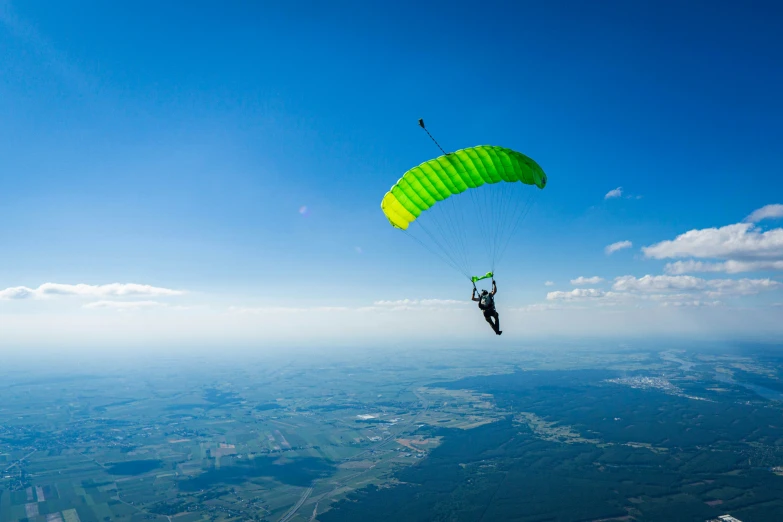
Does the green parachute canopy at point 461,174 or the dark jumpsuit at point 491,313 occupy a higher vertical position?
the green parachute canopy at point 461,174

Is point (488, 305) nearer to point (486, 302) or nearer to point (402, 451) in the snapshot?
point (486, 302)

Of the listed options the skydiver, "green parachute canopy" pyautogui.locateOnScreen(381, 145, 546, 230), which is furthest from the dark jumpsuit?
"green parachute canopy" pyautogui.locateOnScreen(381, 145, 546, 230)

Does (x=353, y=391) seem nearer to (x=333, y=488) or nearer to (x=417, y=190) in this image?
Result: (x=333, y=488)

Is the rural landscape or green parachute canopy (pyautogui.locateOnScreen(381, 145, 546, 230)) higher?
green parachute canopy (pyautogui.locateOnScreen(381, 145, 546, 230))

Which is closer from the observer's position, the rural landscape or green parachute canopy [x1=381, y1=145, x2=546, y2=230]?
green parachute canopy [x1=381, y1=145, x2=546, y2=230]

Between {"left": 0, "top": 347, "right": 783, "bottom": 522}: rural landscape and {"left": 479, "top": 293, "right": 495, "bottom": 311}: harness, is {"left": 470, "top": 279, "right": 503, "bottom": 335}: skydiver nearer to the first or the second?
{"left": 479, "top": 293, "right": 495, "bottom": 311}: harness

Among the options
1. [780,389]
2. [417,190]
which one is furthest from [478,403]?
[417,190]

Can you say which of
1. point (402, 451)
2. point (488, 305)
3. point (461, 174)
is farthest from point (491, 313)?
point (402, 451)

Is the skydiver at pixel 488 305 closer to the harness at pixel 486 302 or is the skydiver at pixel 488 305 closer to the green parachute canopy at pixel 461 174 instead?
the harness at pixel 486 302

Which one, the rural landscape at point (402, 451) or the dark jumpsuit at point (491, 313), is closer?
the dark jumpsuit at point (491, 313)

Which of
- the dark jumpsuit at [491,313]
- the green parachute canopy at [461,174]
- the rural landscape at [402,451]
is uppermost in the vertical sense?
the green parachute canopy at [461,174]

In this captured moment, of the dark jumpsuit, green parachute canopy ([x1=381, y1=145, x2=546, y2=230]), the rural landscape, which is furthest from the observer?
the rural landscape

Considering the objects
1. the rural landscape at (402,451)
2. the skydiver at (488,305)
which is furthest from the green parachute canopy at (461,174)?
the rural landscape at (402,451)
